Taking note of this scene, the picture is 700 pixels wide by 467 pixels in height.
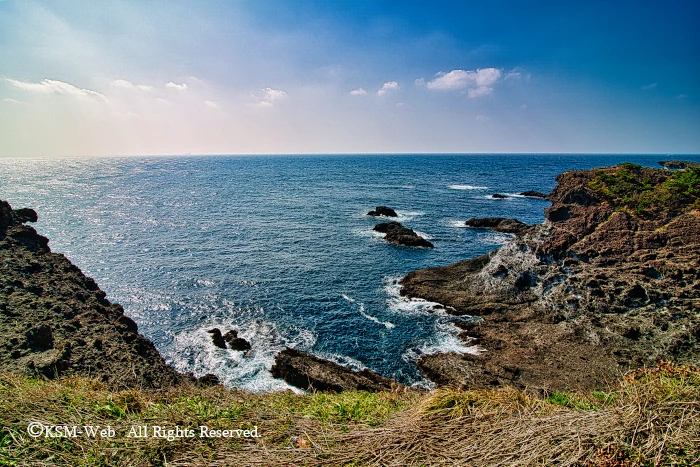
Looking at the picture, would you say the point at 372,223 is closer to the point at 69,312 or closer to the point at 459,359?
the point at 459,359

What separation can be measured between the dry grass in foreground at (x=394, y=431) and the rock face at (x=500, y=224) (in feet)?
161

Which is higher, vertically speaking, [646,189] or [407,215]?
[646,189]

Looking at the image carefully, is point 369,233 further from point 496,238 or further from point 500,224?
point 500,224

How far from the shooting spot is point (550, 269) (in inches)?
1043

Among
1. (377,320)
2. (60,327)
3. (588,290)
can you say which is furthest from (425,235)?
(60,327)

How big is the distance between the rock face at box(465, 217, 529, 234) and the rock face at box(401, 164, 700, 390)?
19.5 m

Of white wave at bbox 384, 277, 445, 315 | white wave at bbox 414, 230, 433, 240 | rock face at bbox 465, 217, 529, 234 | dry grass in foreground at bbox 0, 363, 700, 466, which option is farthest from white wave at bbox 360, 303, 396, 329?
rock face at bbox 465, 217, 529, 234

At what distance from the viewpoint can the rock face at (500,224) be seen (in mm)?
51688

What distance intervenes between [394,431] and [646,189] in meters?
33.6

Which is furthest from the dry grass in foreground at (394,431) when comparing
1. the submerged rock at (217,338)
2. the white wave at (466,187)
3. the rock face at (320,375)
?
the white wave at (466,187)

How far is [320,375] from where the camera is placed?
19.5 meters

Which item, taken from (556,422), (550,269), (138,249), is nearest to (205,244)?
(138,249)

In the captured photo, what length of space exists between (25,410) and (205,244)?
41584 mm

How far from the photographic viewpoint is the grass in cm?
2533
